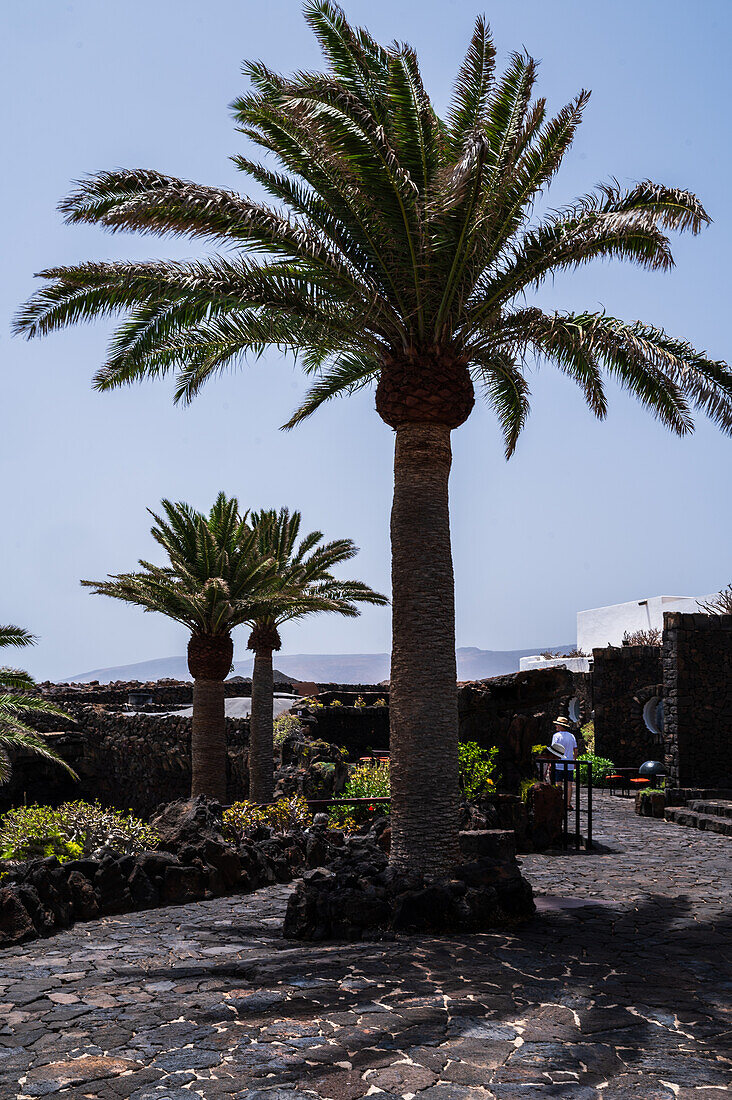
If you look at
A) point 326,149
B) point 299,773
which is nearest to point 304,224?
Answer: point 326,149

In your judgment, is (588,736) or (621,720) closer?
(621,720)

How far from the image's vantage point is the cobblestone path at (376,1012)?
4.62 metres

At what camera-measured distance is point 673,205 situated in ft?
29.0

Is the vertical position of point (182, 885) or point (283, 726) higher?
point (283, 726)

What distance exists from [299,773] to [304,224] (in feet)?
38.6

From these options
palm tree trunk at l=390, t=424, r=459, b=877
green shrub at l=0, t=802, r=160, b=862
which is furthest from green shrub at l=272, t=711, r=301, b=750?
palm tree trunk at l=390, t=424, r=459, b=877

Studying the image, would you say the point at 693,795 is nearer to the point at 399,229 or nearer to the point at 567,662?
the point at 399,229

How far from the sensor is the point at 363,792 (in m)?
16.9

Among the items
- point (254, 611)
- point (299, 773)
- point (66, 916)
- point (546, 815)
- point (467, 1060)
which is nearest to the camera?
point (467, 1060)

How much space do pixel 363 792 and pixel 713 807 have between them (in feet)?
20.6

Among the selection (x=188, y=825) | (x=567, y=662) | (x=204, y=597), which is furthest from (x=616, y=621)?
(x=188, y=825)

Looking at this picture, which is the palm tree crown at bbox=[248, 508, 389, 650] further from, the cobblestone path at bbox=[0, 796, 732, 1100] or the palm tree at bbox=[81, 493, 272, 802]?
the cobblestone path at bbox=[0, 796, 732, 1100]

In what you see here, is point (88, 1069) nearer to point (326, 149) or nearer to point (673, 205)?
point (326, 149)

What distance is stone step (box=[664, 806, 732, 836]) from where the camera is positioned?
14.9 m
